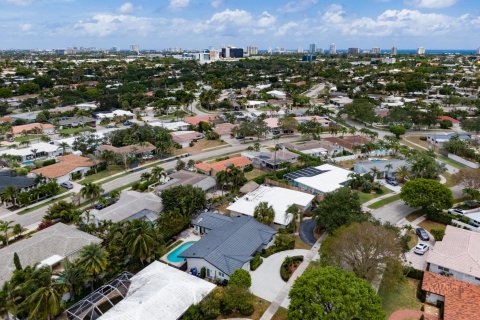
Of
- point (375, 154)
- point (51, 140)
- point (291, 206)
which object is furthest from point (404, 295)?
point (51, 140)

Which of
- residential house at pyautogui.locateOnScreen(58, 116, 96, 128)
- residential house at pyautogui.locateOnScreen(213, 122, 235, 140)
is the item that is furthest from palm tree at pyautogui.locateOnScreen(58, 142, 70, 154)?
residential house at pyautogui.locateOnScreen(213, 122, 235, 140)

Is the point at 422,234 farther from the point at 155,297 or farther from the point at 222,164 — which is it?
the point at 222,164

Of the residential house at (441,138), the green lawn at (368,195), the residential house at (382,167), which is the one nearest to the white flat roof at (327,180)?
the green lawn at (368,195)

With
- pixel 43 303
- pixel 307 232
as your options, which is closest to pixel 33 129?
pixel 43 303

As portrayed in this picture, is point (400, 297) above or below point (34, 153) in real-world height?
below

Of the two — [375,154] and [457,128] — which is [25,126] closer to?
[375,154]
